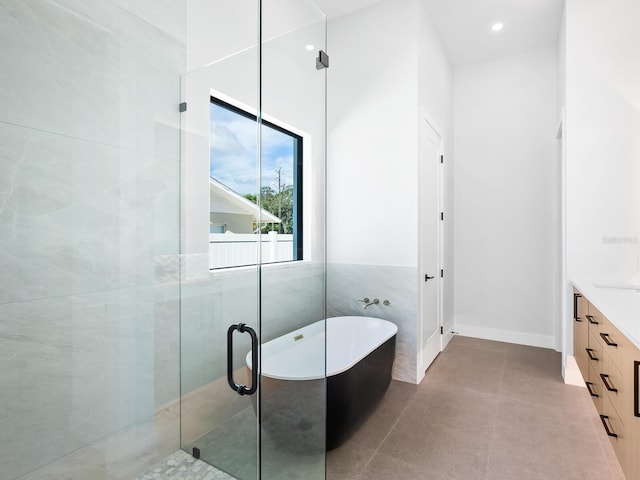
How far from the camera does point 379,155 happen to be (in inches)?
123

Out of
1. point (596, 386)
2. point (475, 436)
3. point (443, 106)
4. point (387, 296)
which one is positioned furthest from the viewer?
point (443, 106)

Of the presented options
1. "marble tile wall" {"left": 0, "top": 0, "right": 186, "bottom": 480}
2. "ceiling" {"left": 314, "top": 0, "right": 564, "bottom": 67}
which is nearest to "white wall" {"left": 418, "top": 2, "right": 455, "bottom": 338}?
"ceiling" {"left": 314, "top": 0, "right": 564, "bottom": 67}

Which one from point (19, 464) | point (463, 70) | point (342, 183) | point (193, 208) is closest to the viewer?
point (19, 464)

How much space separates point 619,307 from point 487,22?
301 cm

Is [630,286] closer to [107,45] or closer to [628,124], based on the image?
[628,124]

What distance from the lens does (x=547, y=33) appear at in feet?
11.8

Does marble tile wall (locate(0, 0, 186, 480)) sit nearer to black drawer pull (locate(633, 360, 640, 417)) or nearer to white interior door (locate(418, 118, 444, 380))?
black drawer pull (locate(633, 360, 640, 417))

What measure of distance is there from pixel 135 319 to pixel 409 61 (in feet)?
9.43

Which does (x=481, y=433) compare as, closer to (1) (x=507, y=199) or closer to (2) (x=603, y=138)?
(2) (x=603, y=138)

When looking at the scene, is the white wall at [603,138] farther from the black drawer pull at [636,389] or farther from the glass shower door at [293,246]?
the glass shower door at [293,246]

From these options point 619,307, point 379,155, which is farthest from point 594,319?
point 379,155

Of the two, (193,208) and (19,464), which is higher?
(193,208)

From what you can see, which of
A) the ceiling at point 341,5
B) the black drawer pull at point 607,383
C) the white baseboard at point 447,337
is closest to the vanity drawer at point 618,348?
the black drawer pull at point 607,383

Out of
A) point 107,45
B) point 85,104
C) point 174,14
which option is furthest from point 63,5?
point 174,14
